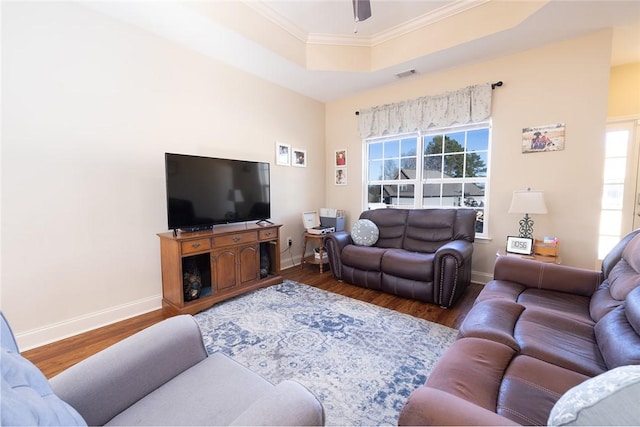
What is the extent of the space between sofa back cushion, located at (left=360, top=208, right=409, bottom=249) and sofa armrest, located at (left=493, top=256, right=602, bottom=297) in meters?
1.39

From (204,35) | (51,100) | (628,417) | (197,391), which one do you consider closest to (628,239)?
(628,417)

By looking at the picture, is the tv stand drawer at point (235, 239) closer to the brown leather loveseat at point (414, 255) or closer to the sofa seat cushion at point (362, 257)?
the brown leather loveseat at point (414, 255)

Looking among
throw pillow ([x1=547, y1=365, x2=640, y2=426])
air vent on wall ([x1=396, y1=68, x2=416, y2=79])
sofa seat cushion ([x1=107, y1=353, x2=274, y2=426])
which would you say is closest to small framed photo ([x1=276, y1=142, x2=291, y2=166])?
air vent on wall ([x1=396, y1=68, x2=416, y2=79])

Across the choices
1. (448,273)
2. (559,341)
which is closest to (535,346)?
(559,341)

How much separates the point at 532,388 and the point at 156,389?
1387mm

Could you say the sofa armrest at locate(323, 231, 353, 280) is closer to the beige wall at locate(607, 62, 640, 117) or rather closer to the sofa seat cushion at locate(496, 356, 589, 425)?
the sofa seat cushion at locate(496, 356, 589, 425)

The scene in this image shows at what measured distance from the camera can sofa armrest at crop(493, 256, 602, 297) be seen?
1.74 metres

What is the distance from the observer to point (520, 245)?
2750mm

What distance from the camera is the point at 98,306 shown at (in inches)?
89.7

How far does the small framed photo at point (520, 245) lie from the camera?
269 centimetres

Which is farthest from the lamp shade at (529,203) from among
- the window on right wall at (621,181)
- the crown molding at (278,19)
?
the crown molding at (278,19)

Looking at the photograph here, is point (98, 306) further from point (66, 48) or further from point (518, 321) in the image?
point (518, 321)

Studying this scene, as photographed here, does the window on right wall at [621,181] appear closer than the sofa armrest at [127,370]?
No

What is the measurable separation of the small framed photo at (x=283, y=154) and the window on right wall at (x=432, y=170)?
127 centimetres
